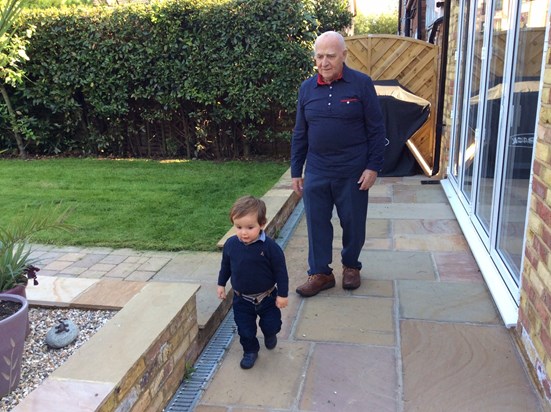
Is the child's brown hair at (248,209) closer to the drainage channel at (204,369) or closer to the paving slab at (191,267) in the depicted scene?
the drainage channel at (204,369)

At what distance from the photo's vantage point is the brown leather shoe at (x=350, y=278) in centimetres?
358

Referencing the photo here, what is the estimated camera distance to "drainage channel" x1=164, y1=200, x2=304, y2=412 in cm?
246

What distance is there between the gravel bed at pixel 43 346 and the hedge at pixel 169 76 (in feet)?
17.8

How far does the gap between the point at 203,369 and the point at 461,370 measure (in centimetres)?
136

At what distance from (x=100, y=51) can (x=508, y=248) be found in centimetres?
694

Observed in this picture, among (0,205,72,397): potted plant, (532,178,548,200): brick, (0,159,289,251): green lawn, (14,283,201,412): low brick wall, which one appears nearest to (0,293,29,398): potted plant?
(0,205,72,397): potted plant

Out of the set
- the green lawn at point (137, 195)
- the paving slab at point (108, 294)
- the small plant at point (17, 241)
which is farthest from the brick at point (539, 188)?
the green lawn at point (137, 195)

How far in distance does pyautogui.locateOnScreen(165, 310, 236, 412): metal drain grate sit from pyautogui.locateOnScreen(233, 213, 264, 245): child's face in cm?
76

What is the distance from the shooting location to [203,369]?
273cm

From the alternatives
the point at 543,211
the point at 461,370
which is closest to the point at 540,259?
the point at 543,211

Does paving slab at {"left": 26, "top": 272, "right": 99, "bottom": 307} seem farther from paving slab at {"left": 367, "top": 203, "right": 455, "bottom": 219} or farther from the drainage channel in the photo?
paving slab at {"left": 367, "top": 203, "right": 455, "bottom": 219}

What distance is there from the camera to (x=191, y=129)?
28.3ft

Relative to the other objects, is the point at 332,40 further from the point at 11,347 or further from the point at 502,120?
the point at 11,347

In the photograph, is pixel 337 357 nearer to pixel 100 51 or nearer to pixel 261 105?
pixel 261 105
